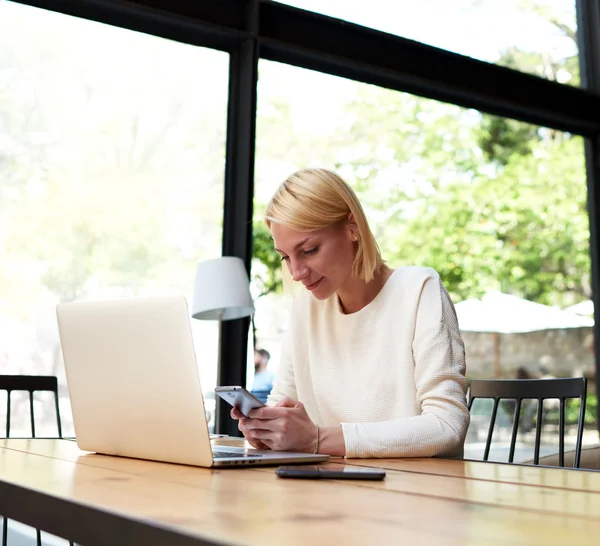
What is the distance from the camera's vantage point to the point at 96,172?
12.1 ft

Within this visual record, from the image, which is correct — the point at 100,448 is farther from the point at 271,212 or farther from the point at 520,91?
the point at 520,91

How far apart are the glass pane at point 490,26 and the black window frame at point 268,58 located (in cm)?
14

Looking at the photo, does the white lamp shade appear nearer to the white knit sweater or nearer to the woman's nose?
the white knit sweater

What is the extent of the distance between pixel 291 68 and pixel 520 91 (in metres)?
1.60

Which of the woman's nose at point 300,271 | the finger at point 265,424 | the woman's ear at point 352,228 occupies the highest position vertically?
the woman's ear at point 352,228

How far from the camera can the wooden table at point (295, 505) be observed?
67cm

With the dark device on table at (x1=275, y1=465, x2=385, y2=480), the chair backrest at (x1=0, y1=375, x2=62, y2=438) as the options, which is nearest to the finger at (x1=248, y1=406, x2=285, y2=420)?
the dark device on table at (x1=275, y1=465, x2=385, y2=480)

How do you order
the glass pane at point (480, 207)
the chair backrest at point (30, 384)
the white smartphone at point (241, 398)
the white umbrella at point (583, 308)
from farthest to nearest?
the white umbrella at point (583, 308)
the glass pane at point (480, 207)
the chair backrest at point (30, 384)
the white smartphone at point (241, 398)

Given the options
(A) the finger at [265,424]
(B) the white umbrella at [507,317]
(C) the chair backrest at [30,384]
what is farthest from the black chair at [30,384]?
(B) the white umbrella at [507,317]

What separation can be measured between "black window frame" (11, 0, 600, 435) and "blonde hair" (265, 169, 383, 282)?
2.00 meters

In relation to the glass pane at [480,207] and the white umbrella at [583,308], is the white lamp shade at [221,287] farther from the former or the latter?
the white umbrella at [583,308]

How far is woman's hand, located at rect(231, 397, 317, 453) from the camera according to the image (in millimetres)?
1423

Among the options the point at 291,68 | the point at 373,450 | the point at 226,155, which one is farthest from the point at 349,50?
the point at 373,450

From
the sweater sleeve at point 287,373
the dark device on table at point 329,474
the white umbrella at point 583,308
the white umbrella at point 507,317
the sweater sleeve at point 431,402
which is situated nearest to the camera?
the dark device on table at point 329,474
